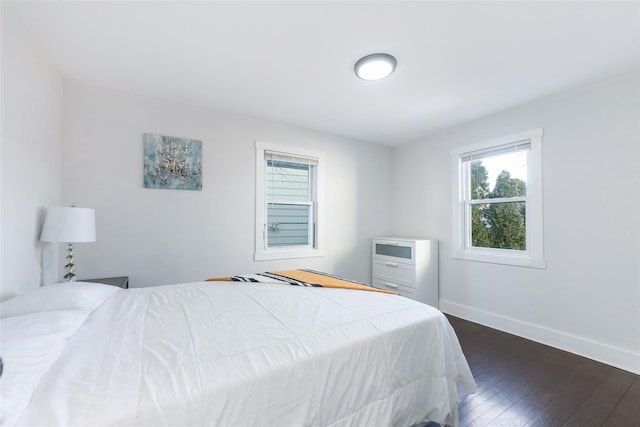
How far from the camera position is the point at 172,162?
2.78 meters

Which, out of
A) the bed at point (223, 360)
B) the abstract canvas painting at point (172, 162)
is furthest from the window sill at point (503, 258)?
the abstract canvas painting at point (172, 162)

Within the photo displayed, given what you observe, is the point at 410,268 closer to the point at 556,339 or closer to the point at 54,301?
the point at 556,339

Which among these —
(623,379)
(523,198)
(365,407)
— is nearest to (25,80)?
(365,407)

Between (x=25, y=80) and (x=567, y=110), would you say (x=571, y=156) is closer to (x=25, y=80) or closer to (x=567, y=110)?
(x=567, y=110)

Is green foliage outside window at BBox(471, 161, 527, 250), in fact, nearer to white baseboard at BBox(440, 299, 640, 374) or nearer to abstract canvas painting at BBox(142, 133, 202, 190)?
white baseboard at BBox(440, 299, 640, 374)

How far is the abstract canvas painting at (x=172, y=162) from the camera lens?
2.68 metres

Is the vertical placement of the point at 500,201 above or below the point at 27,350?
above

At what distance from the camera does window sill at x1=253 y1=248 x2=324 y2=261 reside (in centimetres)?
327

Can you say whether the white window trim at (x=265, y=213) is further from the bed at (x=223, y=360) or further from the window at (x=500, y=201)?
the window at (x=500, y=201)

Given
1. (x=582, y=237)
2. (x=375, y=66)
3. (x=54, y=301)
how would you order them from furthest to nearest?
(x=582, y=237)
(x=375, y=66)
(x=54, y=301)

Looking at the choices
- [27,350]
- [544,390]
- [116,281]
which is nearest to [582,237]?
[544,390]

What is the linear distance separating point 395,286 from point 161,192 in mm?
3081

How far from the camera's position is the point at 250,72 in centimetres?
226

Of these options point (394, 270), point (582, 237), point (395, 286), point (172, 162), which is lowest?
point (395, 286)
